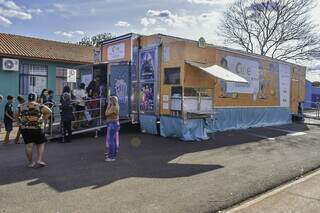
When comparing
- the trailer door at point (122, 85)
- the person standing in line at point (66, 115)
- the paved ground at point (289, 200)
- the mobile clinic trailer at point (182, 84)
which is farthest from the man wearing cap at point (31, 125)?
the trailer door at point (122, 85)

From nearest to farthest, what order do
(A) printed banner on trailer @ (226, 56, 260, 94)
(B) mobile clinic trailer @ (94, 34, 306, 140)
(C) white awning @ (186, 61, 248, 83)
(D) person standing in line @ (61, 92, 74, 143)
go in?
(D) person standing in line @ (61, 92, 74, 143), (C) white awning @ (186, 61, 248, 83), (B) mobile clinic trailer @ (94, 34, 306, 140), (A) printed banner on trailer @ (226, 56, 260, 94)

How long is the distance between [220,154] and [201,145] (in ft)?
4.87

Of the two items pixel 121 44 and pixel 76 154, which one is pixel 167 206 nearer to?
pixel 76 154

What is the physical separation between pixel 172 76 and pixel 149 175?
5.88 m

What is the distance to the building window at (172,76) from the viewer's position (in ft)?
40.2

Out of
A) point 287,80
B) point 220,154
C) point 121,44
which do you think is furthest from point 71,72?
point 287,80

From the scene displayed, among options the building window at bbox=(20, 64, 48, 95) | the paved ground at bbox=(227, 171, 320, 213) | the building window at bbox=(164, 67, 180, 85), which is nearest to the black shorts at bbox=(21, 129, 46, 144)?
the paved ground at bbox=(227, 171, 320, 213)

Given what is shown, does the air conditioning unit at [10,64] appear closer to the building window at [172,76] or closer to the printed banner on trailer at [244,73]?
the building window at [172,76]

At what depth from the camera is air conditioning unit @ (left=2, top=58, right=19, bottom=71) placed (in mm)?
19328

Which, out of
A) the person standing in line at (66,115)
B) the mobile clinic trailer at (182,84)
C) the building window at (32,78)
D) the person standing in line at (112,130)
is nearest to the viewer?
the person standing in line at (112,130)

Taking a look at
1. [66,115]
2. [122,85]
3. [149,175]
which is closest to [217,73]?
[122,85]

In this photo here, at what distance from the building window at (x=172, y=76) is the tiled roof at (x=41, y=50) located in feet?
36.0

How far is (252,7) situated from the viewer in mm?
38281

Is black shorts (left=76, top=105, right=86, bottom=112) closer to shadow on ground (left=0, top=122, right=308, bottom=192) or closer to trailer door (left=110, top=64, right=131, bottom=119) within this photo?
shadow on ground (left=0, top=122, right=308, bottom=192)
